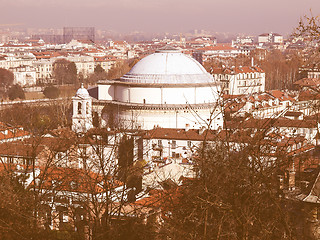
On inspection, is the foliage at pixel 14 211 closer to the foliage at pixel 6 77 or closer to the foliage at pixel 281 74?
the foliage at pixel 281 74

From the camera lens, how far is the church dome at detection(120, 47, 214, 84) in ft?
83.9

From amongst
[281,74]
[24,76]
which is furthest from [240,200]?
[24,76]

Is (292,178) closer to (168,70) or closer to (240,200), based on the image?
(240,200)

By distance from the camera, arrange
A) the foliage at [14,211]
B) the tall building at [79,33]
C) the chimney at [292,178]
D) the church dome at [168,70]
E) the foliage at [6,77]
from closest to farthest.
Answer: the foliage at [14,211] < the chimney at [292,178] < the church dome at [168,70] < the foliage at [6,77] < the tall building at [79,33]

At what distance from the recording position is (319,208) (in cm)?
818

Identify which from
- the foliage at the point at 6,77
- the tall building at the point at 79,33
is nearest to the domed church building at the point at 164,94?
the foliage at the point at 6,77

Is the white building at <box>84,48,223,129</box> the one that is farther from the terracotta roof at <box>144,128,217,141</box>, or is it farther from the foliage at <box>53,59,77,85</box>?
the foliage at <box>53,59,77,85</box>

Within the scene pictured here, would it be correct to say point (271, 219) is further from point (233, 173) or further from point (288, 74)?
point (288, 74)

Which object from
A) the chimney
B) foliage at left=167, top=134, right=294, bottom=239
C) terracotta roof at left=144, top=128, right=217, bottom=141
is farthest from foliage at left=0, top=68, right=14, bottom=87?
foliage at left=167, top=134, right=294, bottom=239

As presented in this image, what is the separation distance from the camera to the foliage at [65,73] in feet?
190

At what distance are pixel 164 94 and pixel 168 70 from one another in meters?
1.14

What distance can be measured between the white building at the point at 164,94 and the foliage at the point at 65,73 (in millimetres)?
30316

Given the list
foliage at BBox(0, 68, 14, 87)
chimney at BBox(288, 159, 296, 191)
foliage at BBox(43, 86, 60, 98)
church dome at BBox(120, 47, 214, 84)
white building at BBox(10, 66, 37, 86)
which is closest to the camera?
chimney at BBox(288, 159, 296, 191)

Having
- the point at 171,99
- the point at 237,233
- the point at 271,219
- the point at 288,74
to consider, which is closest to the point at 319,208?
the point at 271,219
